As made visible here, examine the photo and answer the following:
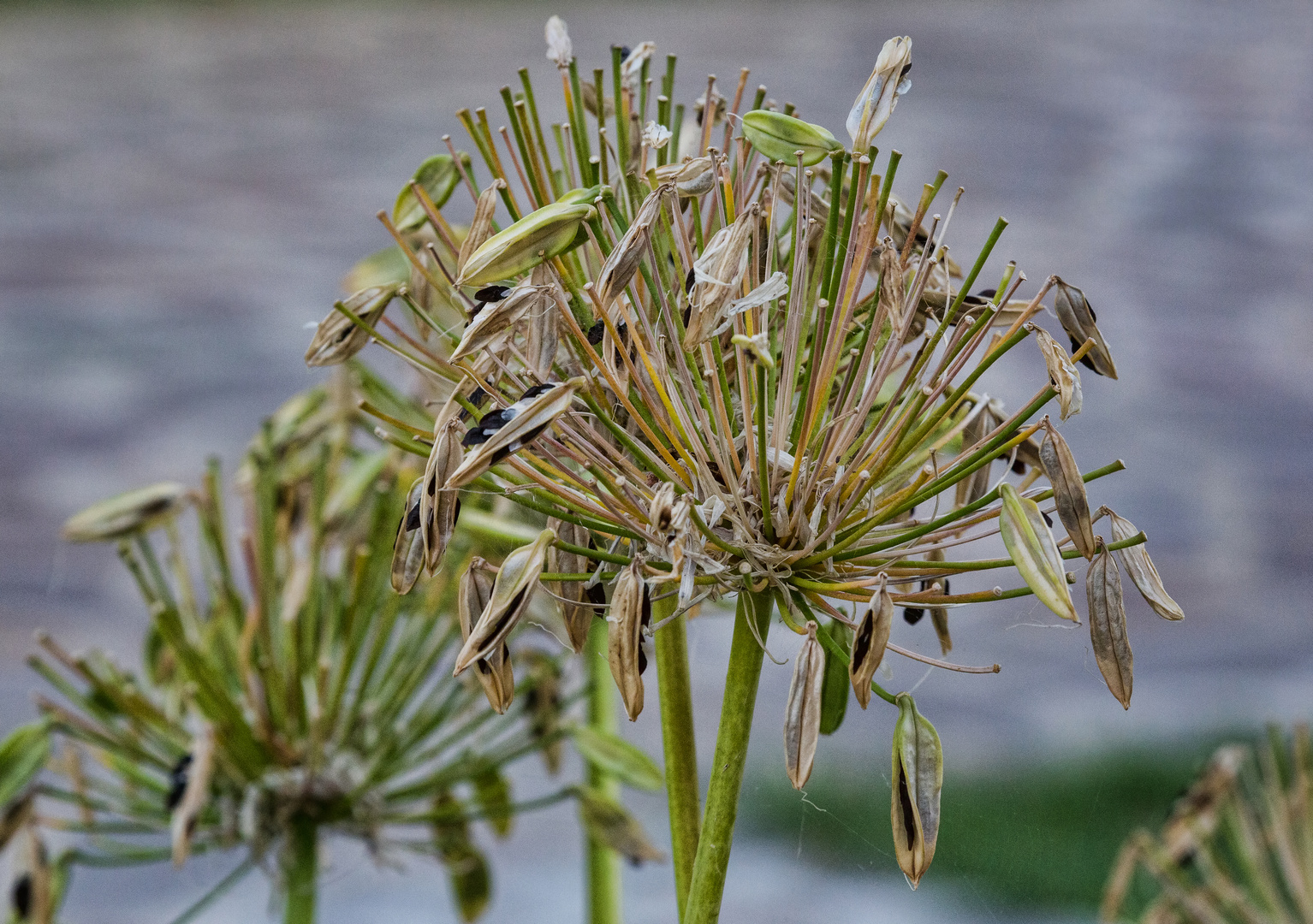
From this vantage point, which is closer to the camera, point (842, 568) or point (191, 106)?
point (842, 568)

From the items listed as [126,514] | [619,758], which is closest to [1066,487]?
[619,758]

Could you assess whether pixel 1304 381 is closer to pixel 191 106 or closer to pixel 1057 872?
pixel 1057 872

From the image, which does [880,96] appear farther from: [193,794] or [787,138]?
[193,794]

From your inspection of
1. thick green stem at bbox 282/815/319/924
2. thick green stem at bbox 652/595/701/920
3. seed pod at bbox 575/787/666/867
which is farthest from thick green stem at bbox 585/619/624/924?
thick green stem at bbox 652/595/701/920

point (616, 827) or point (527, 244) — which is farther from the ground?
point (527, 244)

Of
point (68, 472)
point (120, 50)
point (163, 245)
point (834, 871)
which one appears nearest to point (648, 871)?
point (834, 871)
